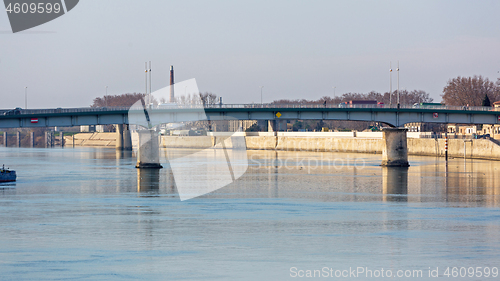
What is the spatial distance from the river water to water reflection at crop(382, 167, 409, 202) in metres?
0.22

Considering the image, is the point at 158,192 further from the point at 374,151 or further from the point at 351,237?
the point at 374,151

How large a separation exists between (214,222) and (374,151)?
90.7 metres

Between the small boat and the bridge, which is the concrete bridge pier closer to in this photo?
the bridge

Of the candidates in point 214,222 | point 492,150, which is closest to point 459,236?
point 214,222

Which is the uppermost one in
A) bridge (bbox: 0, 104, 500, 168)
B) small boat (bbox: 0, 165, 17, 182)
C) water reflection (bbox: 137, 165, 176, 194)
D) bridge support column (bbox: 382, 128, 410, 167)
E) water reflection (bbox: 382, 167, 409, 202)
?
bridge (bbox: 0, 104, 500, 168)

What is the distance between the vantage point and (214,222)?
99.9 ft

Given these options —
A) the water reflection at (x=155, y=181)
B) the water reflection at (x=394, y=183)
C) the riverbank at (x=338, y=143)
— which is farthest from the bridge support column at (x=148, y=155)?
the riverbank at (x=338, y=143)

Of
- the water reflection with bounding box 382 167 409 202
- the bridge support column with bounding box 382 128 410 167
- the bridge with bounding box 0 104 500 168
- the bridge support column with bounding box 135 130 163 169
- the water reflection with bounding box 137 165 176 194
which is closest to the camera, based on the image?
the water reflection with bounding box 382 167 409 202

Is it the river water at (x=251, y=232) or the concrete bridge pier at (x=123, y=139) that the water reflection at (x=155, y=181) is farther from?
the concrete bridge pier at (x=123, y=139)

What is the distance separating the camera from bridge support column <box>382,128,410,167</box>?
72000 mm

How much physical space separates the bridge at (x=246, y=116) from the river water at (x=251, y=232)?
20555 millimetres

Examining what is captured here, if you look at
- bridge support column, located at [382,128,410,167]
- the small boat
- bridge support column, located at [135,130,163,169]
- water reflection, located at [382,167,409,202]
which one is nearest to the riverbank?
bridge support column, located at [382,128,410,167]

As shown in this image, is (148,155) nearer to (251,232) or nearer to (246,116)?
(246,116)

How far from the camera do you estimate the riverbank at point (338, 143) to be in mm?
91188
